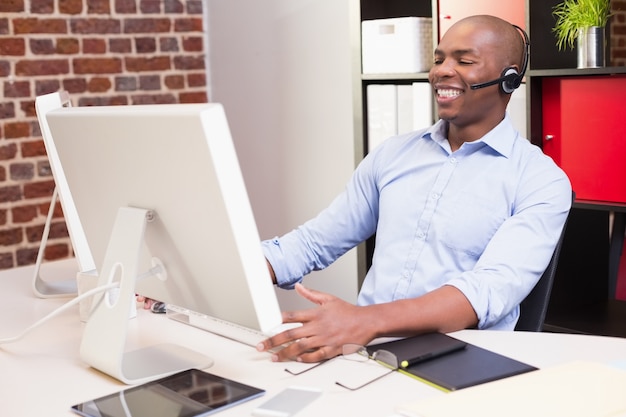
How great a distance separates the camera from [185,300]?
1.51 m

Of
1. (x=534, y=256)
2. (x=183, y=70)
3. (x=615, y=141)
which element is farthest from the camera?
(x=183, y=70)

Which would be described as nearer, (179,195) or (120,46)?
(179,195)

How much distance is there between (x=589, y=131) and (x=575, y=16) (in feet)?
1.04

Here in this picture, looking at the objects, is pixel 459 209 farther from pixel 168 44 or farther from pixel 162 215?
pixel 168 44

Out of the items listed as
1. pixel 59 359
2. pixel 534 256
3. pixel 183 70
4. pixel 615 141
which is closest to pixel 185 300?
pixel 59 359

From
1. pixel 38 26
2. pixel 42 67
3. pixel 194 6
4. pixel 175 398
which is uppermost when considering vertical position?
pixel 194 6

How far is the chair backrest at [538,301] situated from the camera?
1.87m

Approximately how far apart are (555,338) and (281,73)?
7.91 ft

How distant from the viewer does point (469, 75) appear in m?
2.10

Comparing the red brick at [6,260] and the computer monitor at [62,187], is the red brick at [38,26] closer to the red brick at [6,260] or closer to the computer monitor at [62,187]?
the red brick at [6,260]

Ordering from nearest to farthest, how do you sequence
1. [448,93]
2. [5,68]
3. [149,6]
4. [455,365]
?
[455,365] < [448,93] < [5,68] < [149,6]

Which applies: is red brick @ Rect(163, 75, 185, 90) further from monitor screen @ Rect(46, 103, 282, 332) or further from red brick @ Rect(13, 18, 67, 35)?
monitor screen @ Rect(46, 103, 282, 332)

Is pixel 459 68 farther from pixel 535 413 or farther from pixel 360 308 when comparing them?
pixel 535 413

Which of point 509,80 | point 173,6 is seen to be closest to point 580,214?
point 509,80
